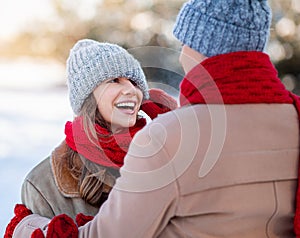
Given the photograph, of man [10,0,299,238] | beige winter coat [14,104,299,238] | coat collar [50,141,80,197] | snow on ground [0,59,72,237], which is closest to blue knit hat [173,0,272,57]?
man [10,0,299,238]

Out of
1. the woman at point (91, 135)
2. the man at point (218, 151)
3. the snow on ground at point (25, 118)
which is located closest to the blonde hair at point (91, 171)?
the woman at point (91, 135)

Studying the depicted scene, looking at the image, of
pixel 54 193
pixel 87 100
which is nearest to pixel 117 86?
pixel 87 100

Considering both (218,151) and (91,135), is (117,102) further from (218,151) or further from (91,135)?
(218,151)

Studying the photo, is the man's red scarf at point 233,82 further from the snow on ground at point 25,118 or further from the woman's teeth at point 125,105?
the snow on ground at point 25,118

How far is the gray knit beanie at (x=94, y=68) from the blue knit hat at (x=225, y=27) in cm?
51

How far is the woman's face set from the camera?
162 centimetres

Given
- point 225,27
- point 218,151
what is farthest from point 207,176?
point 225,27

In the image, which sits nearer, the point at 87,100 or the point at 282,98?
the point at 282,98

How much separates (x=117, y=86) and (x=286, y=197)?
2.27 ft

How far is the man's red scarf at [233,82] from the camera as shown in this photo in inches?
43.2

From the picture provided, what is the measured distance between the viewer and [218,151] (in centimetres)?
108

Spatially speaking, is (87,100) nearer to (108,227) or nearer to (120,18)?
(108,227)

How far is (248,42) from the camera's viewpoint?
3.74 feet

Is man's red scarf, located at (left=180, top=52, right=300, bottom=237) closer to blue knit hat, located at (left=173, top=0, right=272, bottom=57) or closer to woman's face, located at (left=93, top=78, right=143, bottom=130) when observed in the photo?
blue knit hat, located at (left=173, top=0, right=272, bottom=57)
